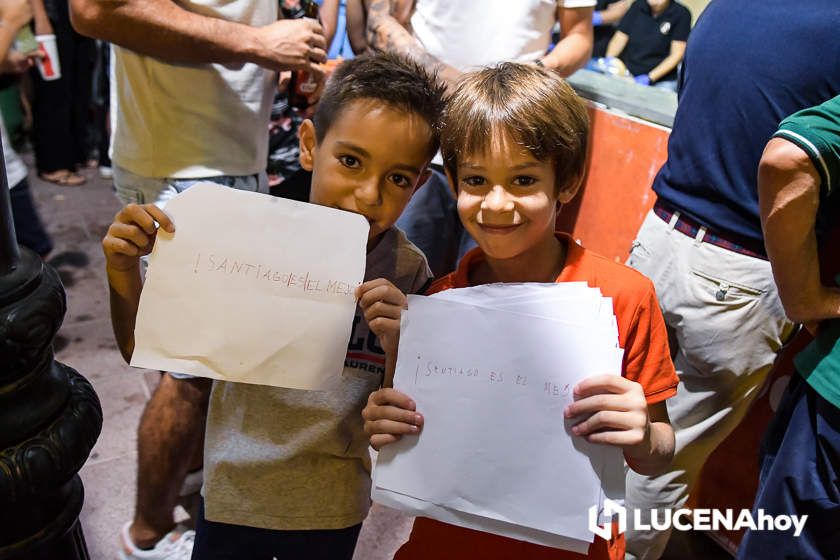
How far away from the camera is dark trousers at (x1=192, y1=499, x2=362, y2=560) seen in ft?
4.04

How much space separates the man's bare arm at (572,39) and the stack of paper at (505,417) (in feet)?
4.18

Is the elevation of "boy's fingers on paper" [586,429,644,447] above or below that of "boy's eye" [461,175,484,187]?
below

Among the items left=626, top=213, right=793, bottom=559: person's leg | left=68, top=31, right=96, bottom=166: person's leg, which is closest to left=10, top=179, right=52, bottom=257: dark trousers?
left=626, top=213, right=793, bottom=559: person's leg

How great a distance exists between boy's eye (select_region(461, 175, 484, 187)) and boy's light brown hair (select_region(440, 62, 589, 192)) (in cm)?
4

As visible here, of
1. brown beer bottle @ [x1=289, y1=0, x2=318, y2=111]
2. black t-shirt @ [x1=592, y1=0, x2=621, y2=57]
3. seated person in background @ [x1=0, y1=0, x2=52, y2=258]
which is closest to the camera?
brown beer bottle @ [x1=289, y1=0, x2=318, y2=111]

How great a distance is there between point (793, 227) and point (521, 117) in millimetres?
654

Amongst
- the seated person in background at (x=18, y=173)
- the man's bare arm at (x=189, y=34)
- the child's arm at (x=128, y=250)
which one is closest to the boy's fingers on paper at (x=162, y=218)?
the child's arm at (x=128, y=250)

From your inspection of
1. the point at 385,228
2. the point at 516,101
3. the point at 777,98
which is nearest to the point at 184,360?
the point at 385,228

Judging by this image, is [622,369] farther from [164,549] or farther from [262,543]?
[164,549]

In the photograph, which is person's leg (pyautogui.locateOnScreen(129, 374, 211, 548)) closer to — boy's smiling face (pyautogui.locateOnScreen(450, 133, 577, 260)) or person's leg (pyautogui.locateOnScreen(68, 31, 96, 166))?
boy's smiling face (pyautogui.locateOnScreen(450, 133, 577, 260))

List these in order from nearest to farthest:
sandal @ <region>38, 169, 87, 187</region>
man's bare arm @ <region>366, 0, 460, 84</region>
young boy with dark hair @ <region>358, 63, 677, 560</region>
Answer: young boy with dark hair @ <region>358, 63, 677, 560</region> < man's bare arm @ <region>366, 0, 460, 84</region> < sandal @ <region>38, 169, 87, 187</region>

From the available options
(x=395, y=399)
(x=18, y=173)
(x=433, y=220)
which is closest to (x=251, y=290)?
(x=395, y=399)

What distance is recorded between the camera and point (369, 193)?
1118 millimetres

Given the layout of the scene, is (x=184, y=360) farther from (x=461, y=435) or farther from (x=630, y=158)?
(x=630, y=158)
